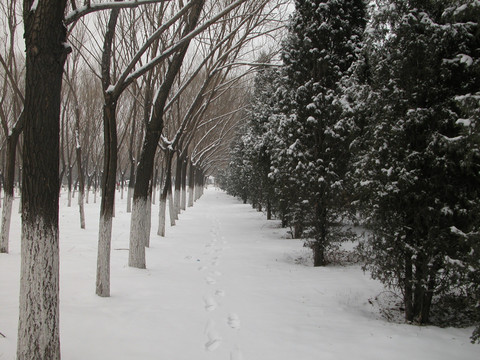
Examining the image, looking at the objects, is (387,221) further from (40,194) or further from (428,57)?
(40,194)

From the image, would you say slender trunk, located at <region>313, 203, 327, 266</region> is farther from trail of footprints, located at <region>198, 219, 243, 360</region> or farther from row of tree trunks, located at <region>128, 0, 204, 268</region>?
row of tree trunks, located at <region>128, 0, 204, 268</region>

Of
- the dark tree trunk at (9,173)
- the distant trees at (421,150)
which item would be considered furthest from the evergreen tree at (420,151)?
the dark tree trunk at (9,173)

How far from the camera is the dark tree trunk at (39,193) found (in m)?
3.13

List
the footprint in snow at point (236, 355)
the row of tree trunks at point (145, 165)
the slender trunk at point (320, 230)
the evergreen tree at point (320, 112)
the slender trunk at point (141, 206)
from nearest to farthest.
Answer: the footprint in snow at point (236, 355), the row of tree trunks at point (145, 165), the slender trunk at point (141, 206), the evergreen tree at point (320, 112), the slender trunk at point (320, 230)

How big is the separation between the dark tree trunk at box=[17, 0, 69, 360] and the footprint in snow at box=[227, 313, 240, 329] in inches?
87.0

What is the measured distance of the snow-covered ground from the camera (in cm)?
399

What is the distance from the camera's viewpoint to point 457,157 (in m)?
4.65

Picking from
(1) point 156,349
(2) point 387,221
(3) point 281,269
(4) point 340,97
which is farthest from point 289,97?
(1) point 156,349

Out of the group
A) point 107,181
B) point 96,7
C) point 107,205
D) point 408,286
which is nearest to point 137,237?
point 107,205

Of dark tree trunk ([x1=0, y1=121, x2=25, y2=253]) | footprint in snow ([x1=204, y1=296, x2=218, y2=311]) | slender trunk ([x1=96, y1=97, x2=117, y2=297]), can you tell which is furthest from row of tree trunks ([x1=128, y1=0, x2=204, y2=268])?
dark tree trunk ([x1=0, y1=121, x2=25, y2=253])

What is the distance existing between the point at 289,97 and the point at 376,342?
6916 millimetres

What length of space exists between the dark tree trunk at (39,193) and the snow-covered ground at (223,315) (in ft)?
1.76

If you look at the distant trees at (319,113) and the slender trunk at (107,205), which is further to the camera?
the distant trees at (319,113)

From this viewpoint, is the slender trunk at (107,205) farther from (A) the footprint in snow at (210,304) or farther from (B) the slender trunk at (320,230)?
(B) the slender trunk at (320,230)
